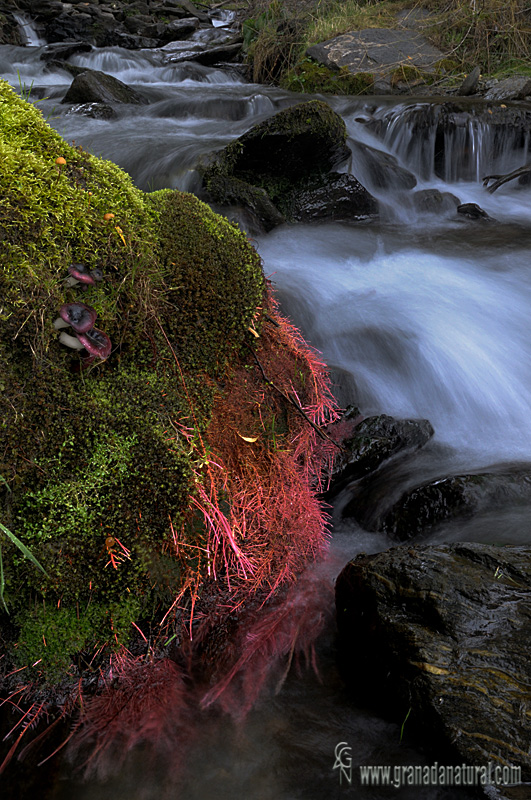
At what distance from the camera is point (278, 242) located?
573cm

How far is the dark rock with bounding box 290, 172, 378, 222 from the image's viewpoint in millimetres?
6242

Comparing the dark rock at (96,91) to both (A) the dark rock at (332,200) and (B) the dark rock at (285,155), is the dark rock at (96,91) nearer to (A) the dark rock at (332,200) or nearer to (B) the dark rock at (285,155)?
(B) the dark rock at (285,155)

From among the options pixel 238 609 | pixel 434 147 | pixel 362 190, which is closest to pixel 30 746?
pixel 238 609

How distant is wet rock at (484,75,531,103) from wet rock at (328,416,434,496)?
314 inches

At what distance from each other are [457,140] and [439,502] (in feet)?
23.6

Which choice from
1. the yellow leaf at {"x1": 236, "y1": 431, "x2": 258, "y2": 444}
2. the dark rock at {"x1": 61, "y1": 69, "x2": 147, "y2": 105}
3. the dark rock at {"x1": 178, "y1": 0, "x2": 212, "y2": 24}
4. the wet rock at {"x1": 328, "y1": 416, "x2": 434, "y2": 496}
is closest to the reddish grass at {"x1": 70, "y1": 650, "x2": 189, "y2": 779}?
the yellow leaf at {"x1": 236, "y1": 431, "x2": 258, "y2": 444}

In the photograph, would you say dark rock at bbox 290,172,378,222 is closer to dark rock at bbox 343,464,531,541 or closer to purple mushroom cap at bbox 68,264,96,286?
dark rock at bbox 343,464,531,541

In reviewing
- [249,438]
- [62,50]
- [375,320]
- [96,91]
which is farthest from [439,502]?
[62,50]

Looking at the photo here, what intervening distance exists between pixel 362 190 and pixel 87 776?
6.29 meters

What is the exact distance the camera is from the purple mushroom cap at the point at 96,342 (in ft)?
6.44

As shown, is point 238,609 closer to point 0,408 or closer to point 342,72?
point 0,408

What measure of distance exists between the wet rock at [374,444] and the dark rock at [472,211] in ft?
14.2

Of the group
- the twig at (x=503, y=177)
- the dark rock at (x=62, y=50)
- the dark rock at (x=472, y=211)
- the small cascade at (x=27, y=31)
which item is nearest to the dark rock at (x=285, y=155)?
the dark rock at (x=472, y=211)

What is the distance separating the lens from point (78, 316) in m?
1.94
